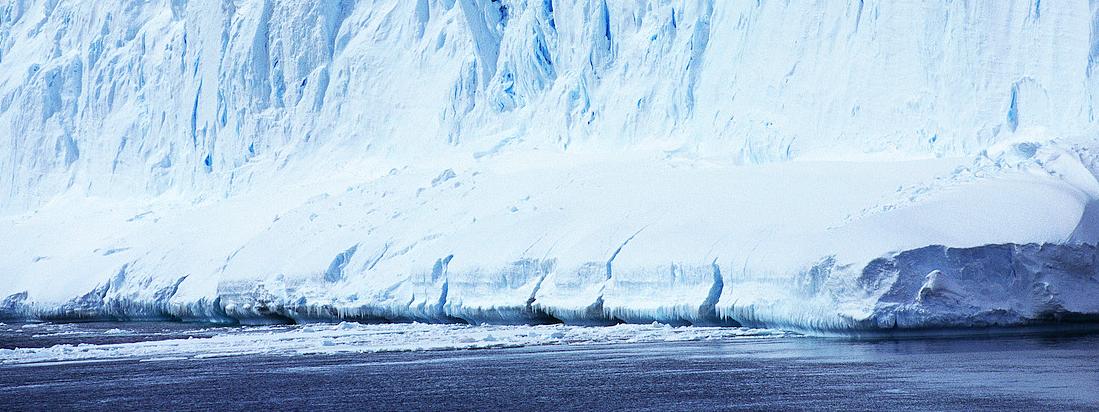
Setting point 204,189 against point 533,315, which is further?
point 204,189

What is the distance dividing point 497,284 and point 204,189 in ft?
47.0

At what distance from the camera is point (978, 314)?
49.1 feet

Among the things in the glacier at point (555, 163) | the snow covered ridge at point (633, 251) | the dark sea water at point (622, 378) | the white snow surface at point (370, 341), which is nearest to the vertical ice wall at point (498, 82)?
the glacier at point (555, 163)

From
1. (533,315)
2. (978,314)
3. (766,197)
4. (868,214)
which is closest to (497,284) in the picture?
(533,315)

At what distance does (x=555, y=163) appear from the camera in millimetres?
24562

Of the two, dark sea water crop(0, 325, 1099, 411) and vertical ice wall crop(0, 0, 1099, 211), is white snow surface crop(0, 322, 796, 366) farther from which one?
vertical ice wall crop(0, 0, 1099, 211)

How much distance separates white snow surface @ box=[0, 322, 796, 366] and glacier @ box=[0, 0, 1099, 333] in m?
0.36

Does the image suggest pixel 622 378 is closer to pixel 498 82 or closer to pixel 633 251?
pixel 633 251

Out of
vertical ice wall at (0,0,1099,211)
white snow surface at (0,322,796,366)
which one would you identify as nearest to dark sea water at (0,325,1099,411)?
white snow surface at (0,322,796,366)

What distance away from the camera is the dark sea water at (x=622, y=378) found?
404 inches

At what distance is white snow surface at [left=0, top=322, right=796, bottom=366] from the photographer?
16.7 m

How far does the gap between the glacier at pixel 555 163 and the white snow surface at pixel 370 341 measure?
36 cm

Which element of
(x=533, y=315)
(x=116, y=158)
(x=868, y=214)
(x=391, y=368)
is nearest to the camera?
(x=391, y=368)

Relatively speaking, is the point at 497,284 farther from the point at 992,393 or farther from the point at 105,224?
the point at 105,224
